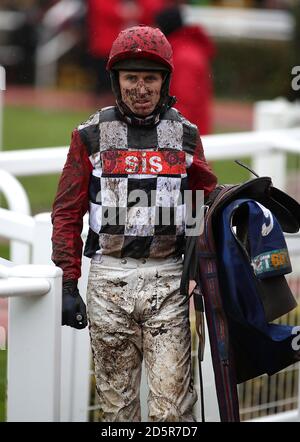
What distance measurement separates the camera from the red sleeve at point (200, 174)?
12.6 ft

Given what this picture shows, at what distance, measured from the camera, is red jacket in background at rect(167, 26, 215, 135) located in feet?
29.2

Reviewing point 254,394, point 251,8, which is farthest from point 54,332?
point 251,8

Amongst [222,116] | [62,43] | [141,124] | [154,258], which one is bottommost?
[154,258]

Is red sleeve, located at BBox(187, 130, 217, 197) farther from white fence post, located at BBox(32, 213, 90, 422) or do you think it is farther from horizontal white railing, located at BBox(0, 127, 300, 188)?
horizontal white railing, located at BBox(0, 127, 300, 188)

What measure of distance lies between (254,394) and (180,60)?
4331 millimetres

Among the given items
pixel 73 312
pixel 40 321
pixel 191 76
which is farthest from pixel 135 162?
pixel 191 76

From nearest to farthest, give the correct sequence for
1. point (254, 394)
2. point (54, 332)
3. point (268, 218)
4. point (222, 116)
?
1. point (54, 332)
2. point (268, 218)
3. point (254, 394)
4. point (222, 116)

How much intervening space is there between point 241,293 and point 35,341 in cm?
63

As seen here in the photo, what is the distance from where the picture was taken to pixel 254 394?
16.9ft

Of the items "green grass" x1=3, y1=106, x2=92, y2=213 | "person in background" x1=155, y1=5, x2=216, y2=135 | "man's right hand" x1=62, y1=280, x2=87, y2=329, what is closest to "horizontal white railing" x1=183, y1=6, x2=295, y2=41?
"green grass" x1=3, y1=106, x2=92, y2=213

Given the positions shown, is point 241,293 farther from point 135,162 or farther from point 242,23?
point 242,23

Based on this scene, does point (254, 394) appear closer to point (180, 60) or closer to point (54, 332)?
point (54, 332)

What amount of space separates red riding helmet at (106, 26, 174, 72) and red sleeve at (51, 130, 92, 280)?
284 mm

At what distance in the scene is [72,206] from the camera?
12.3 ft
